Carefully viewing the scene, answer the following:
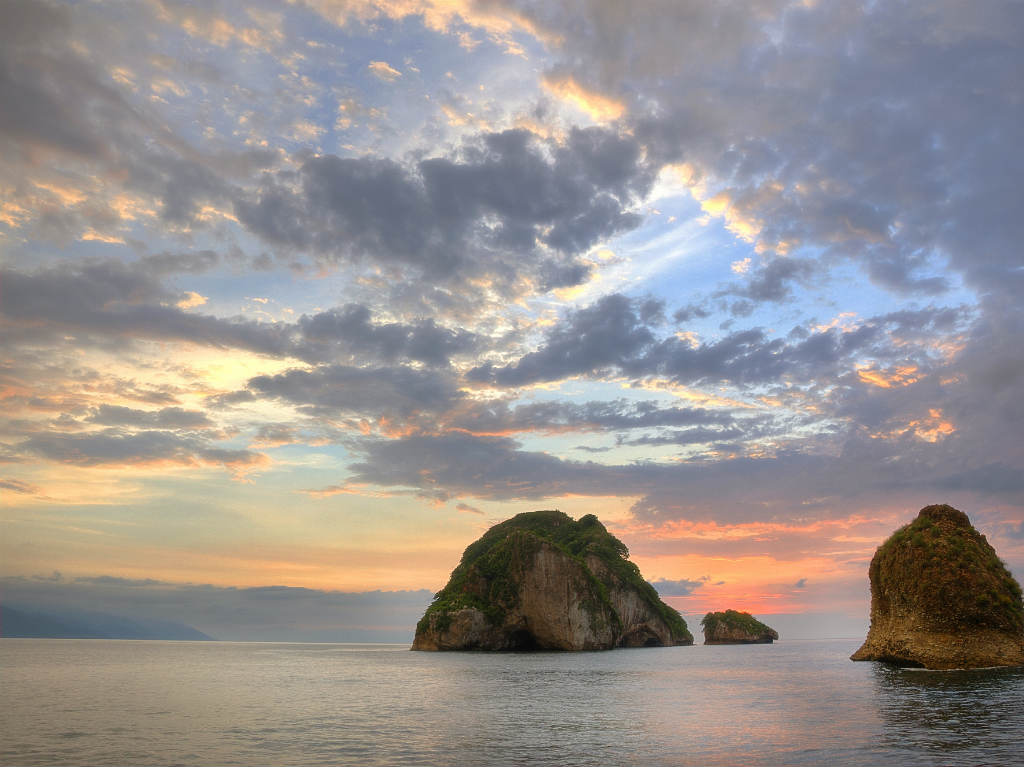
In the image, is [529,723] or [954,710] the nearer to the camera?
[954,710]

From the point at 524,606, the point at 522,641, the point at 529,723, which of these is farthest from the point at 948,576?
the point at 522,641

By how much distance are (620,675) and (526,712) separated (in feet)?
113

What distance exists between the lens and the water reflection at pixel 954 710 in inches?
853

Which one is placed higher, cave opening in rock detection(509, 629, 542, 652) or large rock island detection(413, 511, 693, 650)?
large rock island detection(413, 511, 693, 650)

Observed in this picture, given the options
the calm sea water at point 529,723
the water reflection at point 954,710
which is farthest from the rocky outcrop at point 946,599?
the calm sea water at point 529,723

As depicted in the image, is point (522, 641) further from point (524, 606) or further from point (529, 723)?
point (529, 723)

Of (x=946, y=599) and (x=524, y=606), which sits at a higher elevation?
(x=946, y=599)

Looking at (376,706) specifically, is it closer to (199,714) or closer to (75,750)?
(199,714)

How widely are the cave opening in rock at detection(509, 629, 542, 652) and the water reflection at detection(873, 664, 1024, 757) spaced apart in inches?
3508

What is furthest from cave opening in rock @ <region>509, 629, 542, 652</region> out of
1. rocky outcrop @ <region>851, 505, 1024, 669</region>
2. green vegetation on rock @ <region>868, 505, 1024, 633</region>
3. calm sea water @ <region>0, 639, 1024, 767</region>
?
green vegetation on rock @ <region>868, 505, 1024, 633</region>

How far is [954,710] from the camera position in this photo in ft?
94.9

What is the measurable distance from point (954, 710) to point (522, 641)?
110405mm

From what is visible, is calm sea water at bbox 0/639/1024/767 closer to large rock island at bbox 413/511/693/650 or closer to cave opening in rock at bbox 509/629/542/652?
large rock island at bbox 413/511/693/650

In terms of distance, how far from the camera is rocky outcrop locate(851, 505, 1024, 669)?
1889 inches
